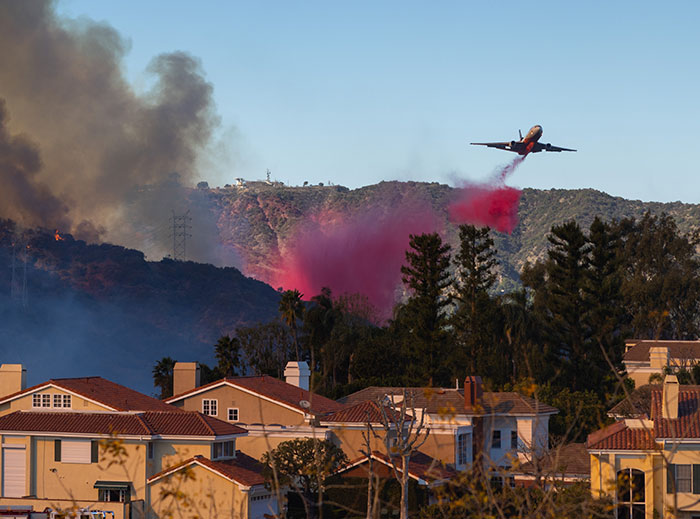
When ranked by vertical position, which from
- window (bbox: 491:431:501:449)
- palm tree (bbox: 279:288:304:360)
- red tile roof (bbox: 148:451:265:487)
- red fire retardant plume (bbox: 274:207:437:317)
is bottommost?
window (bbox: 491:431:501:449)

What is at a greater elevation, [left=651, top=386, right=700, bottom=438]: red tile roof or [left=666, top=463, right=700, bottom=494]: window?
[left=651, top=386, right=700, bottom=438]: red tile roof

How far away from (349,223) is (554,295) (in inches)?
3518

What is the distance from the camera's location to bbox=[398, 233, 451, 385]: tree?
10431cm

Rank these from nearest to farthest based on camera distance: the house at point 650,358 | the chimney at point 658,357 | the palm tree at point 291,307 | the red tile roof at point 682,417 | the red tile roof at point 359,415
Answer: the red tile roof at point 682,417
the red tile roof at point 359,415
the chimney at point 658,357
the house at point 650,358
the palm tree at point 291,307

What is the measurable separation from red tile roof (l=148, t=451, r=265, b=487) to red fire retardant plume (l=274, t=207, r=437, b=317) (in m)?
119

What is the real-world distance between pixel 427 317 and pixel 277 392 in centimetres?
4011

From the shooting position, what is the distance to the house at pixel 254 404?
62.3m

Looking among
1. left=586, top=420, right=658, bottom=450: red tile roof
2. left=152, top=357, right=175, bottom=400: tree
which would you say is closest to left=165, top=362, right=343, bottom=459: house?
left=586, top=420, right=658, bottom=450: red tile roof

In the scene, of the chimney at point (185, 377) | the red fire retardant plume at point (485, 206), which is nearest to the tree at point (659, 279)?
the red fire retardant plume at point (485, 206)

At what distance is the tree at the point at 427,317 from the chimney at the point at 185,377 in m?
35.0

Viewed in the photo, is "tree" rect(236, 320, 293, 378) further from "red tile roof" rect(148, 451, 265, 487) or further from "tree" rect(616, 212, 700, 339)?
"red tile roof" rect(148, 451, 265, 487)

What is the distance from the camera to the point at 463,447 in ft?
211

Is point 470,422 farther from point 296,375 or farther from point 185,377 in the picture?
point 185,377

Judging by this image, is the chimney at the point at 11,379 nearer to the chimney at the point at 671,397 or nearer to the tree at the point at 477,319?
the chimney at the point at 671,397
